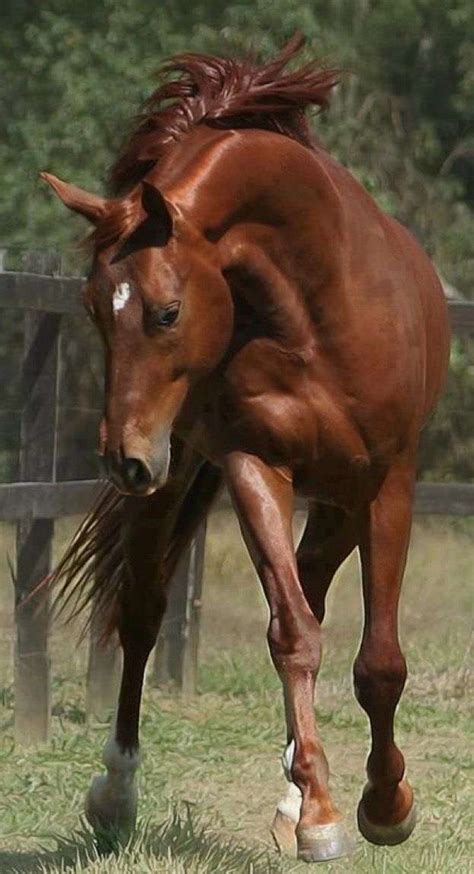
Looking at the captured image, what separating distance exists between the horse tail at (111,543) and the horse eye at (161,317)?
4.28 feet

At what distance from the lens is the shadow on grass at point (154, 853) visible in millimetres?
4184

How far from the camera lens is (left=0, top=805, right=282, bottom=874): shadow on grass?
4.18 meters

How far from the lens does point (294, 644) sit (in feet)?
12.9

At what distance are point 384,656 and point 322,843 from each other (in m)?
0.70

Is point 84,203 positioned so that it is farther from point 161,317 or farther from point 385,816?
point 385,816

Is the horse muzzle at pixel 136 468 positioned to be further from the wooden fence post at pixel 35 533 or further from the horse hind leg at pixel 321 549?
the wooden fence post at pixel 35 533

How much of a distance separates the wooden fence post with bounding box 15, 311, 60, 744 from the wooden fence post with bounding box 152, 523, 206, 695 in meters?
→ 0.92

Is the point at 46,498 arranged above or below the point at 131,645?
below

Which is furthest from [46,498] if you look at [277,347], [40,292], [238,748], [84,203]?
[84,203]

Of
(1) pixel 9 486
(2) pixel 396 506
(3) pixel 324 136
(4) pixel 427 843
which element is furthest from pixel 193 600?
(3) pixel 324 136

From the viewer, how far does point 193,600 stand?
7.58 metres

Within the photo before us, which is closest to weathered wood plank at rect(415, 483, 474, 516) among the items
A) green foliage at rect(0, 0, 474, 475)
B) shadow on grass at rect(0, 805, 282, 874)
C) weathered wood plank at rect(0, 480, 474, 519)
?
weathered wood plank at rect(0, 480, 474, 519)

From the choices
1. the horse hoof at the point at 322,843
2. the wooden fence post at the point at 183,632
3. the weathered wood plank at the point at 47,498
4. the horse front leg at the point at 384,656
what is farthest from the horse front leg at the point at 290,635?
the wooden fence post at the point at 183,632

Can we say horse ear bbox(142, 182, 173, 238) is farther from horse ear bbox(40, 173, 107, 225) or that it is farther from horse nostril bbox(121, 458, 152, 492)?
horse nostril bbox(121, 458, 152, 492)
